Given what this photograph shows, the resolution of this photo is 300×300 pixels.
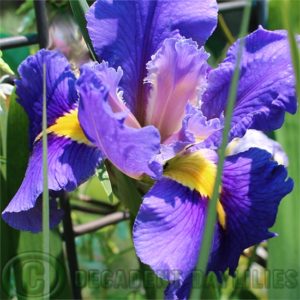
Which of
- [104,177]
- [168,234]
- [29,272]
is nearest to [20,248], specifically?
[29,272]

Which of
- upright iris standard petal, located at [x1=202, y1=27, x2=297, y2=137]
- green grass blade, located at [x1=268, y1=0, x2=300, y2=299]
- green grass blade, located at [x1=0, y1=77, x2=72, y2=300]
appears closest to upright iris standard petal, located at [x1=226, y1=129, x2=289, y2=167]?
green grass blade, located at [x1=268, y1=0, x2=300, y2=299]

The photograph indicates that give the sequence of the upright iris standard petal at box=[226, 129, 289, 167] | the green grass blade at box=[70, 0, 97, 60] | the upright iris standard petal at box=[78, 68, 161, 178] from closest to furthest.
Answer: the upright iris standard petal at box=[78, 68, 161, 178], the green grass blade at box=[70, 0, 97, 60], the upright iris standard petal at box=[226, 129, 289, 167]

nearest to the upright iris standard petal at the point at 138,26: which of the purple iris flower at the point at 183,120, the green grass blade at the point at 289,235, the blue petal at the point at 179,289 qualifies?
the purple iris flower at the point at 183,120

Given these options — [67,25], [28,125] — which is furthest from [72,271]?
[67,25]

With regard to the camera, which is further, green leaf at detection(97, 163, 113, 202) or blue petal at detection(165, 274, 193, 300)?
green leaf at detection(97, 163, 113, 202)

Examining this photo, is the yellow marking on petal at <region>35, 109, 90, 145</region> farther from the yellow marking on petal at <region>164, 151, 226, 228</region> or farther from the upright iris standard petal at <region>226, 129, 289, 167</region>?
the upright iris standard petal at <region>226, 129, 289, 167</region>

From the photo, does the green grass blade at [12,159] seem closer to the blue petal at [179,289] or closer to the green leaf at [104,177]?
the green leaf at [104,177]
